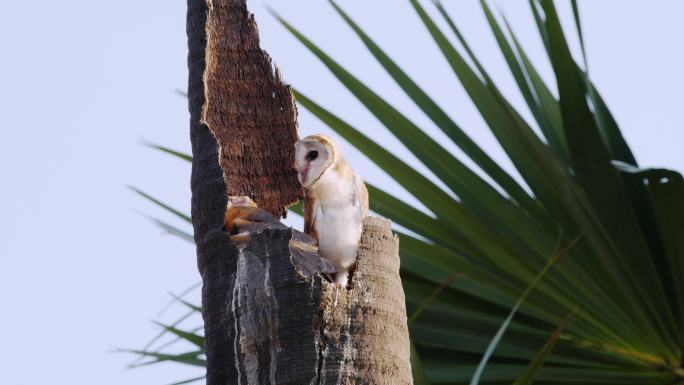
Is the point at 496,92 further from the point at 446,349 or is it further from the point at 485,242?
the point at 446,349

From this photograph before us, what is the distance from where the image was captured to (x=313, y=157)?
2.36 meters

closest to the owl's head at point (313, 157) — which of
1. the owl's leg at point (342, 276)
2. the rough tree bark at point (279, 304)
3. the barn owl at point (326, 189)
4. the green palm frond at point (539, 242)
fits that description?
the barn owl at point (326, 189)

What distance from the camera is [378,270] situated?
203 centimetres

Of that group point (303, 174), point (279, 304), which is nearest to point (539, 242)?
point (303, 174)

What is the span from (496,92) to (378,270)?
2031 mm

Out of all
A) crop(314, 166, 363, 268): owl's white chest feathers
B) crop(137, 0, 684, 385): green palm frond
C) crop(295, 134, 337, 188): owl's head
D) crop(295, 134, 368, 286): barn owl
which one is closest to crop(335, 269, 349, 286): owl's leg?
crop(314, 166, 363, 268): owl's white chest feathers

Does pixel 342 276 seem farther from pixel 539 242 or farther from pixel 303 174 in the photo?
pixel 539 242

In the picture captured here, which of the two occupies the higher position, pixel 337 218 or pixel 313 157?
pixel 313 157

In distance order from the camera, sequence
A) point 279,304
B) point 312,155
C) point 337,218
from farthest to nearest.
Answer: point 312,155 < point 337,218 < point 279,304

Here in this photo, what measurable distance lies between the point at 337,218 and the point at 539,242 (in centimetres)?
173

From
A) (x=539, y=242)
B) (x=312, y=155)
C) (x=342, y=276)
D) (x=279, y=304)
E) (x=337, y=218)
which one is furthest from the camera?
(x=539, y=242)

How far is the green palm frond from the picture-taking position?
369 centimetres

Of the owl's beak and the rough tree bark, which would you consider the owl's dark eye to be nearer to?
the owl's beak

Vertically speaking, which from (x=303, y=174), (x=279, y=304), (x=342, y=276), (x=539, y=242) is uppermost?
(x=539, y=242)
